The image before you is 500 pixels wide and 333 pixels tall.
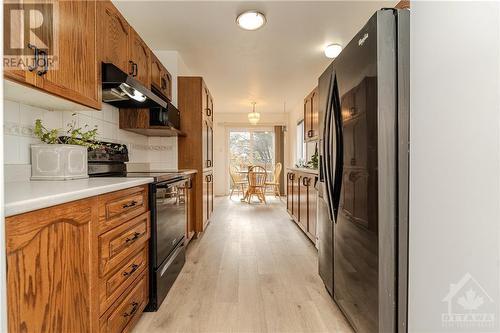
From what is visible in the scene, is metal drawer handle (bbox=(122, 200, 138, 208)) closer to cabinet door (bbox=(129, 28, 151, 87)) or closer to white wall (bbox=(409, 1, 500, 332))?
cabinet door (bbox=(129, 28, 151, 87))

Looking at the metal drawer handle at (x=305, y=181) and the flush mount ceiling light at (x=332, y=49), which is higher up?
the flush mount ceiling light at (x=332, y=49)

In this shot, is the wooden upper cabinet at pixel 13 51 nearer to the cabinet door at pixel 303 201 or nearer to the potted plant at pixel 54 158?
the potted plant at pixel 54 158

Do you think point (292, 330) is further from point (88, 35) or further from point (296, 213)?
point (296, 213)

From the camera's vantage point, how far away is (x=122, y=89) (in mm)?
1880

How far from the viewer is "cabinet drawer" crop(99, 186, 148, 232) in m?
1.15

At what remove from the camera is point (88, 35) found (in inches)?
58.7

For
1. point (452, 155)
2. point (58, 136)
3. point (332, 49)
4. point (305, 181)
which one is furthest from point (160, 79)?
point (452, 155)

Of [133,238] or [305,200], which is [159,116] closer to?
[133,238]

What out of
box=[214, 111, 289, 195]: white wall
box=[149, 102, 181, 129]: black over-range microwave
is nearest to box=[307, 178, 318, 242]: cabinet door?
box=[149, 102, 181, 129]: black over-range microwave

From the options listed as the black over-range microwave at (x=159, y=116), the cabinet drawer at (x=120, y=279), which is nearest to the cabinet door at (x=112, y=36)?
the black over-range microwave at (x=159, y=116)

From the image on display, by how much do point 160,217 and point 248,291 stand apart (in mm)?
839

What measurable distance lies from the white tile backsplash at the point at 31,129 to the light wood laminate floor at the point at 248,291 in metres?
1.13

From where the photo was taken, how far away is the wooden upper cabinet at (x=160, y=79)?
2670 mm

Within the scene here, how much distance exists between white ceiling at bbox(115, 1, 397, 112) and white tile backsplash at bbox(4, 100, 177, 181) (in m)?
1.07
